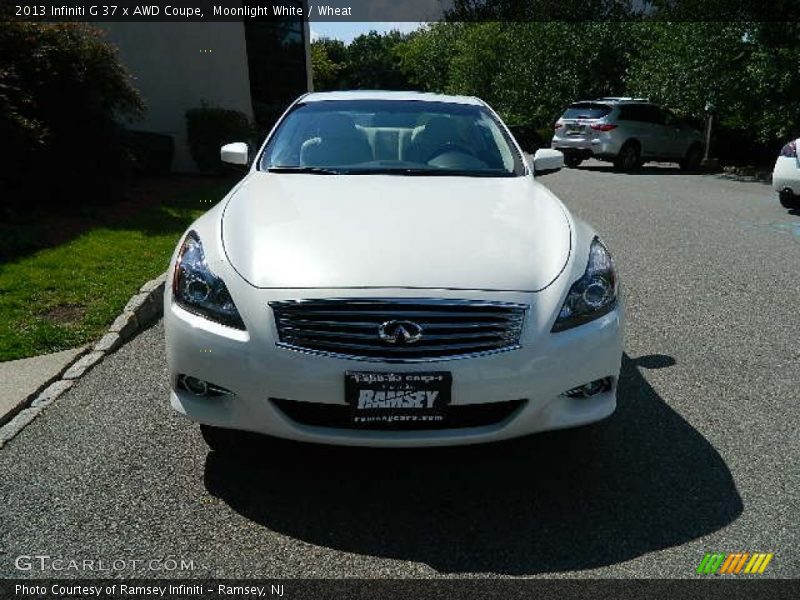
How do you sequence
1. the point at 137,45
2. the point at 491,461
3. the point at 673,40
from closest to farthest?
1. the point at 491,461
2. the point at 137,45
3. the point at 673,40

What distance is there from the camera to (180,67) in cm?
1470

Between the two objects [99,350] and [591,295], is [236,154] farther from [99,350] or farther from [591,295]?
[591,295]

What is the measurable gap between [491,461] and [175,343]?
1433mm

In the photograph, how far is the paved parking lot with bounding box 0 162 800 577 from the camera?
2.60 m

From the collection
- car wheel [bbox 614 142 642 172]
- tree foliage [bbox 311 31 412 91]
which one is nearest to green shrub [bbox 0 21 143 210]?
car wheel [bbox 614 142 642 172]

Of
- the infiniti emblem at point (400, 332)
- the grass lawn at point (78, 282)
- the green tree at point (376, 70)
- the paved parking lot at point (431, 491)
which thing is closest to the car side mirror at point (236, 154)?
the paved parking lot at point (431, 491)

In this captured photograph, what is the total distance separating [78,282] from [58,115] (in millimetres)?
3775

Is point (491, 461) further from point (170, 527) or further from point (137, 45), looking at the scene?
point (137, 45)

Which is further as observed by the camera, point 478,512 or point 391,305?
point 478,512

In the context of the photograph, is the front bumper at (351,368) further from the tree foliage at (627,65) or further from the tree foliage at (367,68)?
the tree foliage at (367,68)

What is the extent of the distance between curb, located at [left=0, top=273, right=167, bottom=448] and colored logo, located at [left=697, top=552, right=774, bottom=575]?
301cm

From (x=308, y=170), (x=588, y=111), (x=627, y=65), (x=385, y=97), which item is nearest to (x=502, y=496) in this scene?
(x=308, y=170)

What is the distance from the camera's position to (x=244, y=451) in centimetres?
331

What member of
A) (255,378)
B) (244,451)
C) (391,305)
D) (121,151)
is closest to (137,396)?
(244,451)
